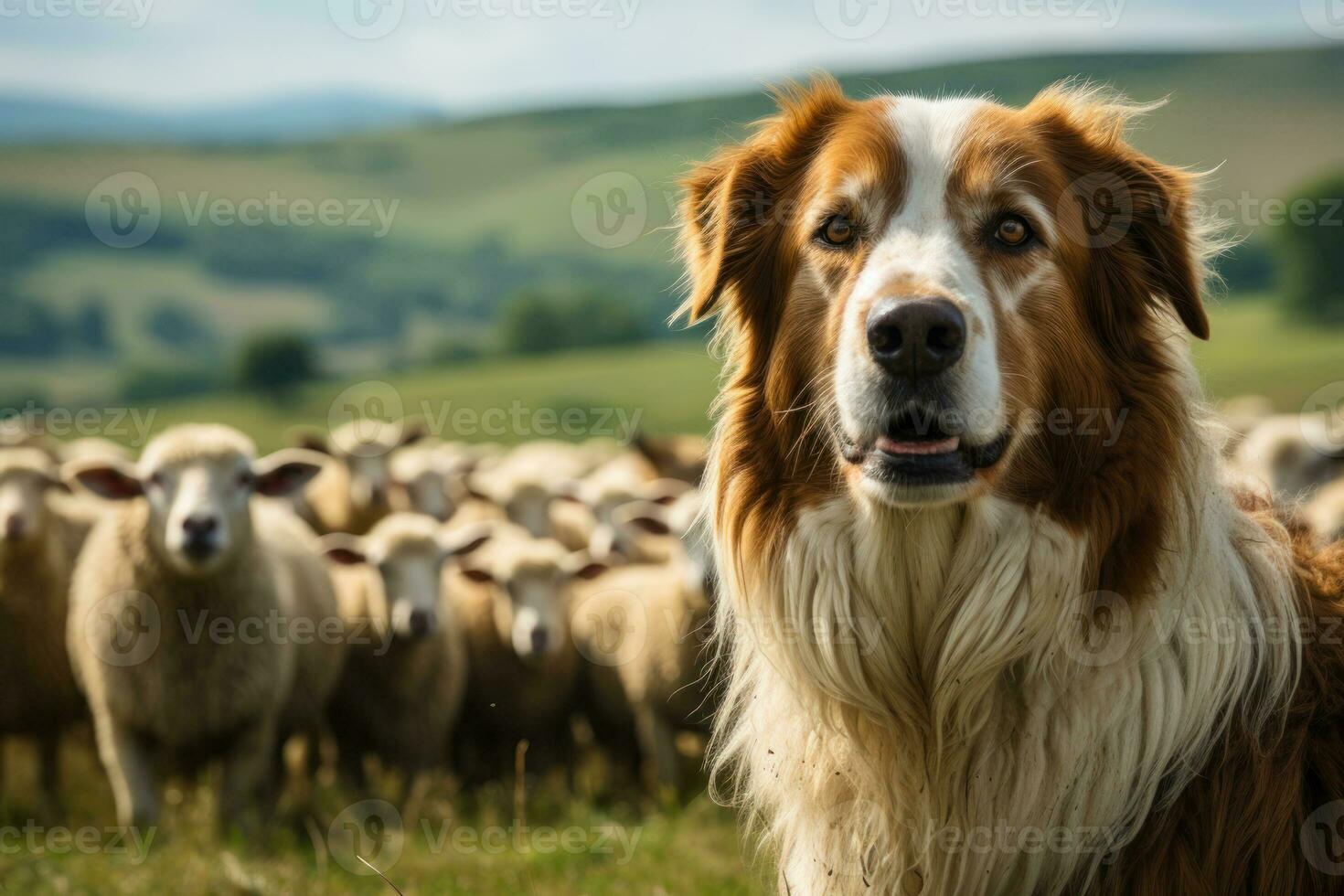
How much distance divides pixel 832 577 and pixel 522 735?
5945 millimetres

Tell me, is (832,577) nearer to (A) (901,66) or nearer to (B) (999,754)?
(B) (999,754)

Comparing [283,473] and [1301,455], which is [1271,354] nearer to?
[1301,455]

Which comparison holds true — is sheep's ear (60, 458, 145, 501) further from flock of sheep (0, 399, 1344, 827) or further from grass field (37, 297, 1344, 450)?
grass field (37, 297, 1344, 450)

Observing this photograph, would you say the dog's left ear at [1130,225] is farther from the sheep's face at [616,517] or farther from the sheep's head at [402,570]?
the sheep's face at [616,517]

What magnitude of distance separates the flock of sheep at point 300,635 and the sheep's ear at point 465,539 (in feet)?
0.10

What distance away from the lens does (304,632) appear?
8164 mm

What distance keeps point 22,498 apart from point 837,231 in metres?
6.65

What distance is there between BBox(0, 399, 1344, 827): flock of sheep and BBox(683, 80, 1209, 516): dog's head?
3.17 meters

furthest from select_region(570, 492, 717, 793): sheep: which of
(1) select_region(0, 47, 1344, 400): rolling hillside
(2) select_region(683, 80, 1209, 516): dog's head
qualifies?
(1) select_region(0, 47, 1344, 400): rolling hillside

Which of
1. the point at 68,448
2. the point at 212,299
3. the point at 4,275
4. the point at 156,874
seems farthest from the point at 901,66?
the point at 156,874

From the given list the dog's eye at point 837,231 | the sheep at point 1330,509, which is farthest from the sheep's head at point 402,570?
the sheep at point 1330,509

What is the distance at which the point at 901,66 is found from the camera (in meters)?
79.7

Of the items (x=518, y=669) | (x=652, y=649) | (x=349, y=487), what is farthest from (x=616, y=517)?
(x=349, y=487)

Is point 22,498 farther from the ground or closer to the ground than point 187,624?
farther from the ground
